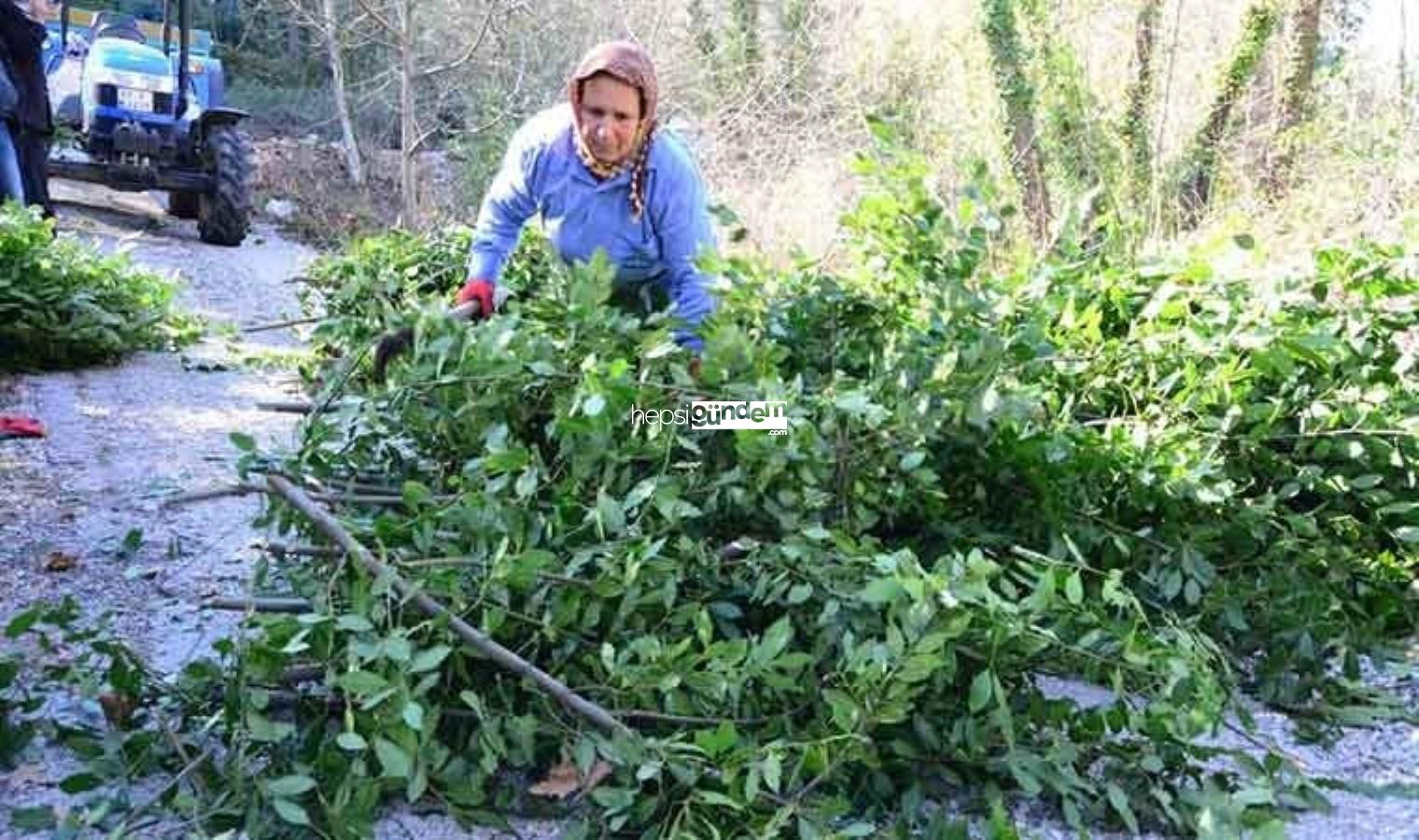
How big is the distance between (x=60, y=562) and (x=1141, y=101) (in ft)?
25.9

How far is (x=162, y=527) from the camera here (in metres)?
3.57

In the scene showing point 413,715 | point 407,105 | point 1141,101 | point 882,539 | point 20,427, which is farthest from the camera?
point 407,105

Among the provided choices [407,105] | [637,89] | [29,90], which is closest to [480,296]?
[637,89]

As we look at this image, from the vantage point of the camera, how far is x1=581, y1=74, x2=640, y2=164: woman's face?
10.8 ft

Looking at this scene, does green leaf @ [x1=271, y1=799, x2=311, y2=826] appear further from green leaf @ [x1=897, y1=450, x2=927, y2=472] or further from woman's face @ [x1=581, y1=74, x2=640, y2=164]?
Result: woman's face @ [x1=581, y1=74, x2=640, y2=164]

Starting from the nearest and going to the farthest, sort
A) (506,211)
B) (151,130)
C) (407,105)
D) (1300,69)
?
(506,211) → (1300,69) → (407,105) → (151,130)

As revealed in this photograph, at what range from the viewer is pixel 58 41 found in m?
11.8

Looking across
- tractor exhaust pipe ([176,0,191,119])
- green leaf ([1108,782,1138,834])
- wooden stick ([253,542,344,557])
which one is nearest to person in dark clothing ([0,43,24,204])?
tractor exhaust pipe ([176,0,191,119])

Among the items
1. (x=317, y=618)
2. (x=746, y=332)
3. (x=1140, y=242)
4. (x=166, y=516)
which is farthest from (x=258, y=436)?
(x=1140, y=242)

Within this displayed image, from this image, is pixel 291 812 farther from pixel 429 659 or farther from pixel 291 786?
pixel 429 659

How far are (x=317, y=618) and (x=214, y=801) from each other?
321mm

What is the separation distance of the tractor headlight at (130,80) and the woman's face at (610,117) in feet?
28.2

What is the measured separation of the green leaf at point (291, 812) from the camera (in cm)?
186

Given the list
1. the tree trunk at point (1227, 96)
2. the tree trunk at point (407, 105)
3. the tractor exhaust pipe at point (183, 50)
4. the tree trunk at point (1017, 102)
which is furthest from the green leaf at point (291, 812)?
the tractor exhaust pipe at point (183, 50)
